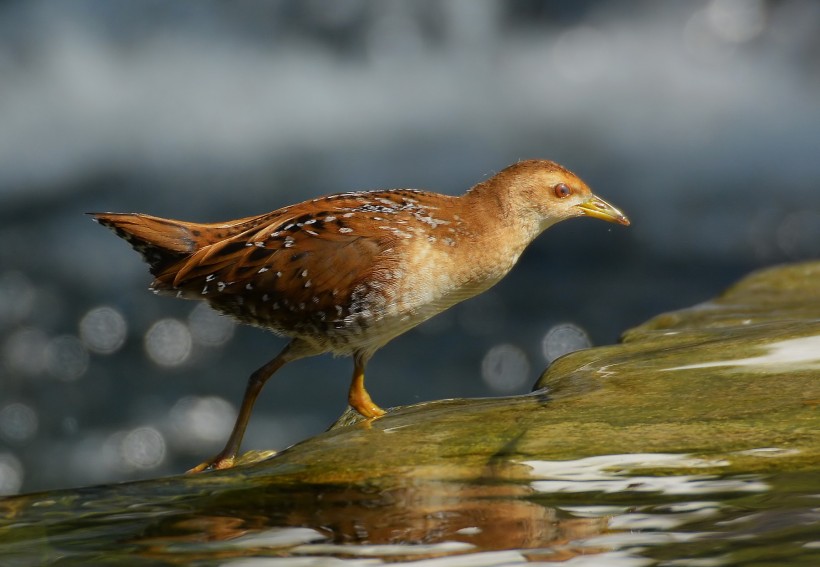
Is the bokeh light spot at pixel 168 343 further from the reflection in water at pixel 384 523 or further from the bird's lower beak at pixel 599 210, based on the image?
the reflection in water at pixel 384 523

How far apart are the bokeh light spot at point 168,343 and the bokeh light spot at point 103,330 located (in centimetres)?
26

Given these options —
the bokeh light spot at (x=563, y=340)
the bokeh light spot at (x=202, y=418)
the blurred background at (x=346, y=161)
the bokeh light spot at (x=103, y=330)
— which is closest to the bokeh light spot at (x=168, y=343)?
the blurred background at (x=346, y=161)

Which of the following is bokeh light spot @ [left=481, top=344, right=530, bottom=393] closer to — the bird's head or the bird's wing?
the bird's head

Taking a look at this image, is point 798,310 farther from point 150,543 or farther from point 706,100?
point 706,100

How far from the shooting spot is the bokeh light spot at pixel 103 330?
1138 cm

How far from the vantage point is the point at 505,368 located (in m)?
11.3

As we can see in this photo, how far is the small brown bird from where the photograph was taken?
18.4 feet

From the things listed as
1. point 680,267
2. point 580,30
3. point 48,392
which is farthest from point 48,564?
point 580,30

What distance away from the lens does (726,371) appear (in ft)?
16.9

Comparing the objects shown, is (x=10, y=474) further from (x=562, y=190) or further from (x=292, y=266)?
(x=562, y=190)

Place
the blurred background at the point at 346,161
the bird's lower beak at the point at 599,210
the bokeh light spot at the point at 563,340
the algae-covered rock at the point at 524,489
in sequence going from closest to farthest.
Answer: the algae-covered rock at the point at 524,489, the bird's lower beak at the point at 599,210, the blurred background at the point at 346,161, the bokeh light spot at the point at 563,340

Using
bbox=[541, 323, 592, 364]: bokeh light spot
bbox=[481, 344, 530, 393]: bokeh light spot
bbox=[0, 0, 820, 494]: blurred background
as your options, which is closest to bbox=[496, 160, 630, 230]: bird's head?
bbox=[0, 0, 820, 494]: blurred background

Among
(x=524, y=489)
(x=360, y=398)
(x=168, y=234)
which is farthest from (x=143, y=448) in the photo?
(x=524, y=489)

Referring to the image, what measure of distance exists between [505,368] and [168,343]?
3.16 metres
